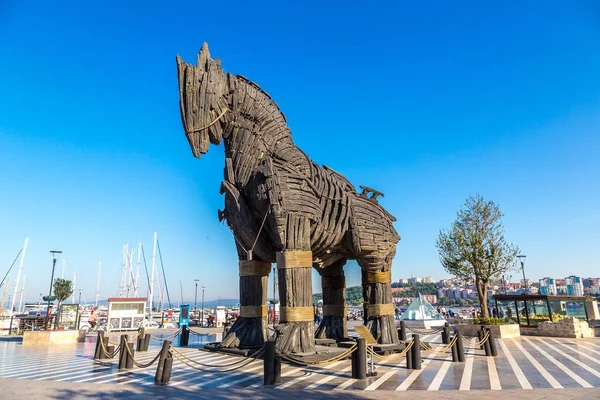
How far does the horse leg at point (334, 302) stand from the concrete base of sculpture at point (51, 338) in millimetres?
10860

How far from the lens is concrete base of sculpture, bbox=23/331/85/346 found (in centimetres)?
1516

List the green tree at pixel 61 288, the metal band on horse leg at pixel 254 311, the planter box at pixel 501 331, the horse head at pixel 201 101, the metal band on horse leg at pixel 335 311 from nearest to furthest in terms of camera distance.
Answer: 1. the horse head at pixel 201 101
2. the metal band on horse leg at pixel 254 311
3. the metal band on horse leg at pixel 335 311
4. the planter box at pixel 501 331
5. the green tree at pixel 61 288

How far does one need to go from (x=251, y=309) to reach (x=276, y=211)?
3064 millimetres

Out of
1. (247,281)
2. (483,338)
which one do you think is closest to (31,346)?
(247,281)

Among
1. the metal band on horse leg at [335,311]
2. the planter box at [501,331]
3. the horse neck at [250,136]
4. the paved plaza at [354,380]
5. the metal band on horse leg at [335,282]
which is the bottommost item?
the planter box at [501,331]

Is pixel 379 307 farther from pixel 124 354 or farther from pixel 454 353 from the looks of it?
pixel 124 354

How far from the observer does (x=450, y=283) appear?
153500 mm

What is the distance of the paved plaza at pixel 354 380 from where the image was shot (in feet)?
21.1

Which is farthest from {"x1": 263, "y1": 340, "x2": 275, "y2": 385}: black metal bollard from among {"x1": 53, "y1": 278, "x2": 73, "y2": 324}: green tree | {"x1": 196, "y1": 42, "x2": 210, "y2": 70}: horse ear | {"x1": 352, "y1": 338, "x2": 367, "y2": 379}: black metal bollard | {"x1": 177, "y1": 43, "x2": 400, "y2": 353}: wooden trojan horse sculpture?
{"x1": 53, "y1": 278, "x2": 73, "y2": 324}: green tree

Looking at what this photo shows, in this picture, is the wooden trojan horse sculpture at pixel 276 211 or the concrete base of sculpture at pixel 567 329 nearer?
the wooden trojan horse sculpture at pixel 276 211

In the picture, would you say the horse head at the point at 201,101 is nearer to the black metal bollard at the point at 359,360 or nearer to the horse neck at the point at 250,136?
the horse neck at the point at 250,136

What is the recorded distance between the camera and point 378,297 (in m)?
11.1

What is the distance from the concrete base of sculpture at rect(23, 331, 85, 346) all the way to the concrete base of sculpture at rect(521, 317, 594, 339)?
20.6 metres

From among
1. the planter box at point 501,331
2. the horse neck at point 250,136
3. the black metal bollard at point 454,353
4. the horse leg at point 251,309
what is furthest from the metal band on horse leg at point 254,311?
the planter box at point 501,331
